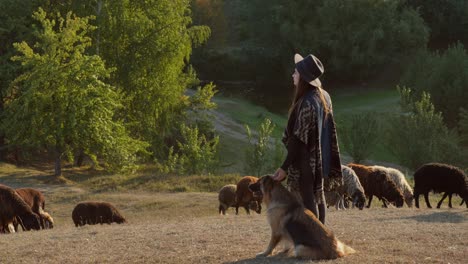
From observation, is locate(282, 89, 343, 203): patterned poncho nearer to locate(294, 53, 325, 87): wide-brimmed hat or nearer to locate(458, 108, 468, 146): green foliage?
locate(294, 53, 325, 87): wide-brimmed hat

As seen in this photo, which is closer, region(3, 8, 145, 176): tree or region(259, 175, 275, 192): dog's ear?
region(259, 175, 275, 192): dog's ear

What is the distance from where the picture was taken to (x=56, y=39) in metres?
34.7

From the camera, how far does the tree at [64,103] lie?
33750mm

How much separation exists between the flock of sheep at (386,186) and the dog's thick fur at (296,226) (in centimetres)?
1127

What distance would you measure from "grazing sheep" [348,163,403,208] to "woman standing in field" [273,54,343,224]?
1279 centimetres

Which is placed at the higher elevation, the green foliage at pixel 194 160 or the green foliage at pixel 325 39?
the green foliage at pixel 325 39

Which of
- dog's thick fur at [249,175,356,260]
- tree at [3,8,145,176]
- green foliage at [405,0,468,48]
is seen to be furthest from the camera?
green foliage at [405,0,468,48]

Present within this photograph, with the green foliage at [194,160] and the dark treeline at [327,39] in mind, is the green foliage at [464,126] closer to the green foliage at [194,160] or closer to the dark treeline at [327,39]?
the dark treeline at [327,39]

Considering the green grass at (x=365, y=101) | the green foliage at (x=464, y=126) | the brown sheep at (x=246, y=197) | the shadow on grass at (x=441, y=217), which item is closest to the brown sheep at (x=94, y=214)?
the brown sheep at (x=246, y=197)

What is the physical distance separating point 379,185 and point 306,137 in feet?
43.3

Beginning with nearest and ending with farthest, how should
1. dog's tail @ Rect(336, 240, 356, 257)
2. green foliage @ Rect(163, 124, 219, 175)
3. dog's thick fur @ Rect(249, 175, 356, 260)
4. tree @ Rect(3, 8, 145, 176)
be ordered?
1. dog's thick fur @ Rect(249, 175, 356, 260)
2. dog's tail @ Rect(336, 240, 356, 257)
3. tree @ Rect(3, 8, 145, 176)
4. green foliage @ Rect(163, 124, 219, 175)

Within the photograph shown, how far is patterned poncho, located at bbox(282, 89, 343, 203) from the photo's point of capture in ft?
35.1

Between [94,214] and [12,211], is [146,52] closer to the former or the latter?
[94,214]

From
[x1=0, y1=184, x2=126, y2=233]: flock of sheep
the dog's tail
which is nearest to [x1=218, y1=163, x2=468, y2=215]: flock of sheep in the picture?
[x1=0, y1=184, x2=126, y2=233]: flock of sheep
